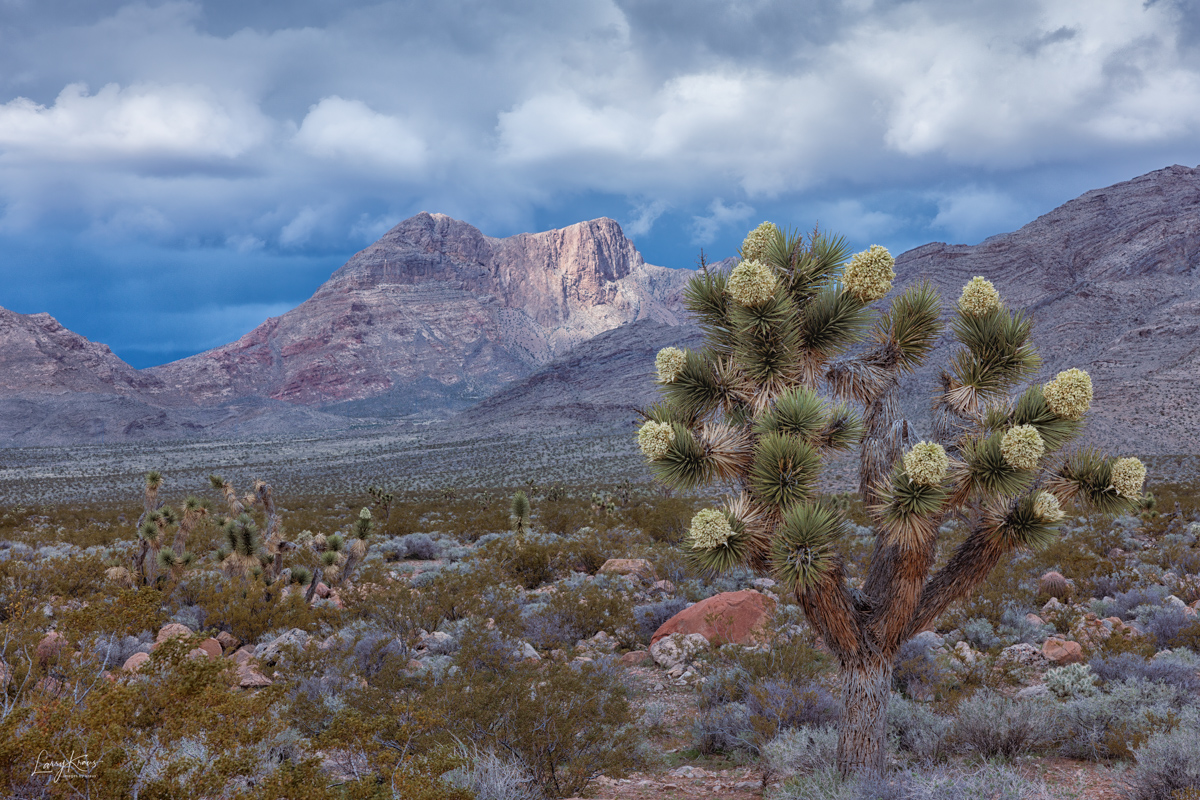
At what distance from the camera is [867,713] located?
211 inches

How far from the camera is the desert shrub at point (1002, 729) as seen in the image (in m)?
6.31

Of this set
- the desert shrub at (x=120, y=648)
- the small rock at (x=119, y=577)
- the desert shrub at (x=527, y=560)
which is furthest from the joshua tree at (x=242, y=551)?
the desert shrub at (x=527, y=560)

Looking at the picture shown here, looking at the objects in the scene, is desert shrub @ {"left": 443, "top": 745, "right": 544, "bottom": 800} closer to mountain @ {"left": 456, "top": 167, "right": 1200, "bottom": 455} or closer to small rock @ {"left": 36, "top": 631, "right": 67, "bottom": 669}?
small rock @ {"left": 36, "top": 631, "right": 67, "bottom": 669}

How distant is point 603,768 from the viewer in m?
5.88

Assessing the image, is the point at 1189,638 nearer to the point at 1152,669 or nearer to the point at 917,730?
the point at 1152,669

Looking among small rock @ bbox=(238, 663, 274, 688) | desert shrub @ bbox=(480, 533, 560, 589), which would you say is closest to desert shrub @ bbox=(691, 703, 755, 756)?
small rock @ bbox=(238, 663, 274, 688)

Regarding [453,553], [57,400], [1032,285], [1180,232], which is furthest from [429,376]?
[453,553]

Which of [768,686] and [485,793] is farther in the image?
[768,686]

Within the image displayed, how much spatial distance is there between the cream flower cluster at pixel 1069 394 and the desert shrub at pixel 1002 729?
355cm

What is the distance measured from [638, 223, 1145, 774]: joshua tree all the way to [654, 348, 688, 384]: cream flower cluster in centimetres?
2

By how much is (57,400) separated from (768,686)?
6526 inches

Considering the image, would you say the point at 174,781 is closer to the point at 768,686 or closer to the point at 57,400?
the point at 768,686

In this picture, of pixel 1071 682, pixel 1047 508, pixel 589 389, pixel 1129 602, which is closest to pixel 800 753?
pixel 1047 508

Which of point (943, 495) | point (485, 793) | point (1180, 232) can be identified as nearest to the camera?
point (943, 495)
